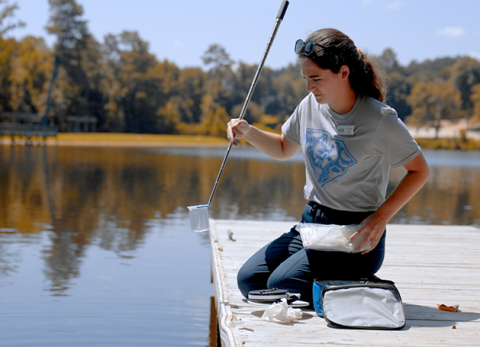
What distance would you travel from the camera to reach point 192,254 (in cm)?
570

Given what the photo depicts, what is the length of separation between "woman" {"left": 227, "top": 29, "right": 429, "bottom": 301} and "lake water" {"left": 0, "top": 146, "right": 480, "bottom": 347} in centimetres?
131

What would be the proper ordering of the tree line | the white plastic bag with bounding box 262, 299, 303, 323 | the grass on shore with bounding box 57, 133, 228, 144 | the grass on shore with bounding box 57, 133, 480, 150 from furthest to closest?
the tree line
the grass on shore with bounding box 57, 133, 480, 150
the grass on shore with bounding box 57, 133, 228, 144
the white plastic bag with bounding box 262, 299, 303, 323

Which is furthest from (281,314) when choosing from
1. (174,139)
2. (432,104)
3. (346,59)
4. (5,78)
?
(432,104)

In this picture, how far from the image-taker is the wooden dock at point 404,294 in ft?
6.57

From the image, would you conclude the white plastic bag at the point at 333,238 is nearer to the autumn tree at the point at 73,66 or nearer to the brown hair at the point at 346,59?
the brown hair at the point at 346,59

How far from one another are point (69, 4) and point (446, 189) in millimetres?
36075

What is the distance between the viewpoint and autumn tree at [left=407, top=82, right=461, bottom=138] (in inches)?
2773

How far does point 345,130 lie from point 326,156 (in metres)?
0.15

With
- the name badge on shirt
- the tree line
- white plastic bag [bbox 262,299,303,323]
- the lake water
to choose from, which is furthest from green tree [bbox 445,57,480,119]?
white plastic bag [bbox 262,299,303,323]

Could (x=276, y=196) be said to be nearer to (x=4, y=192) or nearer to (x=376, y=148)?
(x=4, y=192)

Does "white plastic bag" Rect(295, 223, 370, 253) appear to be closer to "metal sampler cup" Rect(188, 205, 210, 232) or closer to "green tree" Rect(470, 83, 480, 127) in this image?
"metal sampler cup" Rect(188, 205, 210, 232)

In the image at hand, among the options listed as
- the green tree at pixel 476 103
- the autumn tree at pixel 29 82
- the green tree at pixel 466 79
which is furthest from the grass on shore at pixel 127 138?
the green tree at pixel 466 79

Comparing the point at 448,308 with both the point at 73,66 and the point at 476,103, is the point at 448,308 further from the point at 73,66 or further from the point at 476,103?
the point at 476,103

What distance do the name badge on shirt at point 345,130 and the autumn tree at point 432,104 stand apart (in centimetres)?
7218
